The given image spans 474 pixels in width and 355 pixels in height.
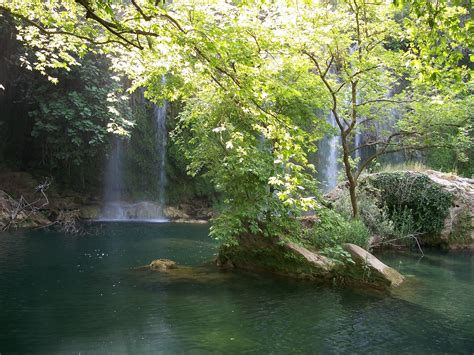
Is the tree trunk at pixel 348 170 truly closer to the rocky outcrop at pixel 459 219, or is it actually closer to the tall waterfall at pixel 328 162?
the rocky outcrop at pixel 459 219

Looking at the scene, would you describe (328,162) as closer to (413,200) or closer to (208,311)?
(413,200)

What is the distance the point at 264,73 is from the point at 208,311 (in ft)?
14.7

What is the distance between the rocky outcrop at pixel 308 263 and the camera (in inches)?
407

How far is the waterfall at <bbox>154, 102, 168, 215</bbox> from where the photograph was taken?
2636 cm

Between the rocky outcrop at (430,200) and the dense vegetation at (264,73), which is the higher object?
the dense vegetation at (264,73)

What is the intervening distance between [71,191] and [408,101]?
18717 mm

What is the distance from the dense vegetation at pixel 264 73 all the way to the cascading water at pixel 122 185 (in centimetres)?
1346

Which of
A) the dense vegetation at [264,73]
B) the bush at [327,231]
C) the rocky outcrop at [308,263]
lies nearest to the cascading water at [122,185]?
the dense vegetation at [264,73]

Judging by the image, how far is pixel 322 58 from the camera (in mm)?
12859

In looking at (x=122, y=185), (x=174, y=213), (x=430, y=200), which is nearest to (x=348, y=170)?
(x=430, y=200)

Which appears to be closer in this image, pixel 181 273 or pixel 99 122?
pixel 181 273

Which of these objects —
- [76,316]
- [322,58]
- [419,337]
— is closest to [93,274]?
[76,316]

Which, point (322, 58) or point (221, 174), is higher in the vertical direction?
point (322, 58)

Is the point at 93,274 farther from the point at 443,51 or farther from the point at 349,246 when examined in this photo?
the point at 443,51
